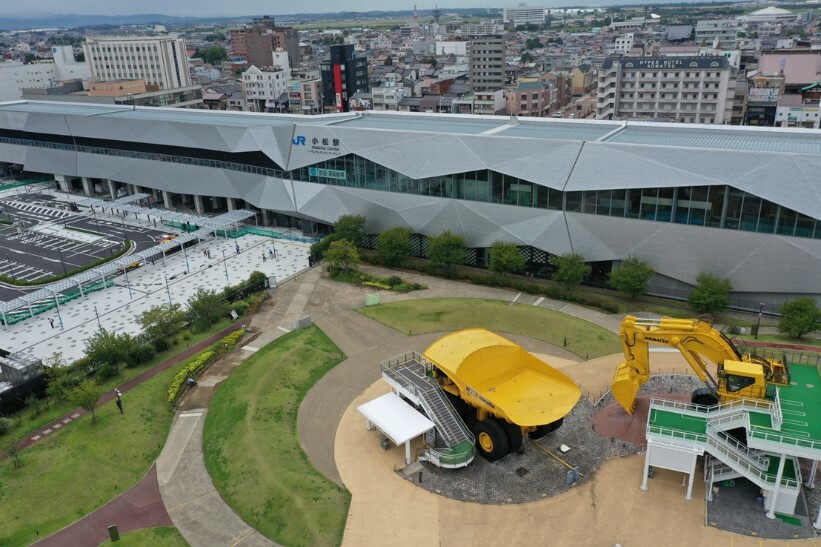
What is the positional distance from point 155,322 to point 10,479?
14711 mm

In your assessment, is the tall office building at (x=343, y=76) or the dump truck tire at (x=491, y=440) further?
the tall office building at (x=343, y=76)

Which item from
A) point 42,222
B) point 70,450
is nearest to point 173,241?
point 42,222

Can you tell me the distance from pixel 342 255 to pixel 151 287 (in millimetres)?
16470

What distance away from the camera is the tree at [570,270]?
43.0m

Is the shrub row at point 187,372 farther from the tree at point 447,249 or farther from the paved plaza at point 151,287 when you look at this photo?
the tree at point 447,249

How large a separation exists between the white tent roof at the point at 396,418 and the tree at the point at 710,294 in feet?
73.8

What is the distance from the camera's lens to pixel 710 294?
39.1 m

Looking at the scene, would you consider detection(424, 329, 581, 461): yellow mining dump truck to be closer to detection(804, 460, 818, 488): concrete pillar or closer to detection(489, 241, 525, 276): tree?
detection(804, 460, 818, 488): concrete pillar

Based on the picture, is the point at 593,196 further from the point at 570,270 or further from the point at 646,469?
the point at 646,469

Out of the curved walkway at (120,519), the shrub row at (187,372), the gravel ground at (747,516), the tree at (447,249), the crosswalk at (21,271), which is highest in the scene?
the tree at (447,249)

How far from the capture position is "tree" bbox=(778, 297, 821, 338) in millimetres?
35688

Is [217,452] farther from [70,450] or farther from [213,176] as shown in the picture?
[213,176]

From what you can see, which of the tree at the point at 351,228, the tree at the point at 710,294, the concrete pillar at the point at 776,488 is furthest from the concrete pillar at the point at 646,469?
the tree at the point at 351,228

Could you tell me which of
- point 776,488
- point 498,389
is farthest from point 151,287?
point 776,488
